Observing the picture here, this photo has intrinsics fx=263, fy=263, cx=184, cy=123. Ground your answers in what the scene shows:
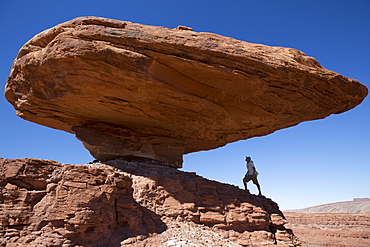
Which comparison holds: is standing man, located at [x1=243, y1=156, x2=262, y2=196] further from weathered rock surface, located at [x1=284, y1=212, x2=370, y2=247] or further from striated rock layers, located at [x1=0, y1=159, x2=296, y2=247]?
weathered rock surface, located at [x1=284, y1=212, x2=370, y2=247]

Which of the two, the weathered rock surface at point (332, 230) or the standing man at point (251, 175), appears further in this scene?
the weathered rock surface at point (332, 230)

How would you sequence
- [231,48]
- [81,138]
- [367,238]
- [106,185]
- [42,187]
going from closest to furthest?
[42,187] → [106,185] → [231,48] → [81,138] → [367,238]

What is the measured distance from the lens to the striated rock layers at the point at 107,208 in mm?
6355

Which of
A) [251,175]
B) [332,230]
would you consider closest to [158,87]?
[251,175]

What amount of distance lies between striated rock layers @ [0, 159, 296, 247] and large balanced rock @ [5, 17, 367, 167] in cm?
246

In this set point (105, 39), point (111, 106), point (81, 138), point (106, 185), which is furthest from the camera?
point (81, 138)

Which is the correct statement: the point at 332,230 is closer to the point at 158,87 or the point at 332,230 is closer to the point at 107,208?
the point at 158,87

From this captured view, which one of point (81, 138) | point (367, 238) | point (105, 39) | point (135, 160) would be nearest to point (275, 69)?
point (105, 39)

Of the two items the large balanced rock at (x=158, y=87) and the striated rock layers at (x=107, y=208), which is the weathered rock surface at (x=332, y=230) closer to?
the large balanced rock at (x=158, y=87)

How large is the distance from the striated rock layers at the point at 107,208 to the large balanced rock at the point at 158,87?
2.46 m

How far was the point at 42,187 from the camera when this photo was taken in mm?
7062

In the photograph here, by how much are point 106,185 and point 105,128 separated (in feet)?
17.9

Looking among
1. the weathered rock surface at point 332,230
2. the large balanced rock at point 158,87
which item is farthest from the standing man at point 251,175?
the weathered rock surface at point 332,230

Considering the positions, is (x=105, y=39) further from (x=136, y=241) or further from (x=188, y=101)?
(x=136, y=241)
